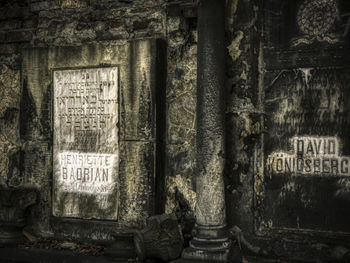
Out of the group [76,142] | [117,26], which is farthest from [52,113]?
[117,26]

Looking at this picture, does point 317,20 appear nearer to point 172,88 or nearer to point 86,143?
point 172,88

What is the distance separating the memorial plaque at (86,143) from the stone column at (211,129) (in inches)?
38.6

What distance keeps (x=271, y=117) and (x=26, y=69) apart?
275 centimetres

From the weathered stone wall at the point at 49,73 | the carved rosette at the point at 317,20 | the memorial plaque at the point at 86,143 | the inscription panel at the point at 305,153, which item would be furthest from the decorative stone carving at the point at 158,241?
the carved rosette at the point at 317,20

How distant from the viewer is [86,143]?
4348 mm

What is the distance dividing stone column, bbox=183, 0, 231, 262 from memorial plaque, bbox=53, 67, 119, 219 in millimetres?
981

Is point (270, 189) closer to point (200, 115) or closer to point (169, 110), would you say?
point (200, 115)

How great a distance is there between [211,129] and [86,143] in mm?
1450

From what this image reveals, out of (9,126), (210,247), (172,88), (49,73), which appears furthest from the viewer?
(9,126)

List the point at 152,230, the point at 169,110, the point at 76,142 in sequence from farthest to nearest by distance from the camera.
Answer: the point at 76,142, the point at 169,110, the point at 152,230

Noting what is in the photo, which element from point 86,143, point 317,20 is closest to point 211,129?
point 317,20

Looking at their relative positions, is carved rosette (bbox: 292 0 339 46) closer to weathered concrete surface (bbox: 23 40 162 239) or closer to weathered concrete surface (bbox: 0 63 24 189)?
weathered concrete surface (bbox: 23 40 162 239)

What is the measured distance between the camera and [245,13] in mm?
3803

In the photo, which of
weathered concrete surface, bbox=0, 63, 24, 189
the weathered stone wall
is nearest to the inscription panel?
the weathered stone wall
